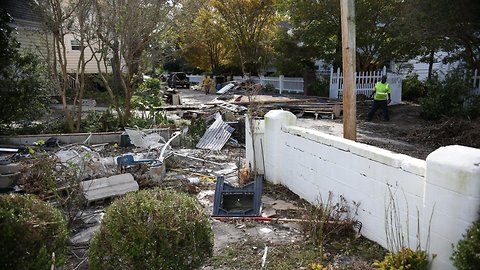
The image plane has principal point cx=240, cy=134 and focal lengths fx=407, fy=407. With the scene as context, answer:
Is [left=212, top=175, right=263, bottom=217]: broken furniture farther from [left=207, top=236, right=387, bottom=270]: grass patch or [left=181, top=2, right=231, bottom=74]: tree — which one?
[left=181, top=2, right=231, bottom=74]: tree

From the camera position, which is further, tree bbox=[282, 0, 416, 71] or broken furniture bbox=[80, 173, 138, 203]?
tree bbox=[282, 0, 416, 71]

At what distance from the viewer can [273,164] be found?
7.51 meters

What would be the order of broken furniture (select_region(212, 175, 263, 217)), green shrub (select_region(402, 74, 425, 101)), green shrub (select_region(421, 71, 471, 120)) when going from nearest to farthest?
broken furniture (select_region(212, 175, 263, 217)) < green shrub (select_region(421, 71, 471, 120)) < green shrub (select_region(402, 74, 425, 101))

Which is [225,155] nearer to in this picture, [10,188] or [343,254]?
[10,188]

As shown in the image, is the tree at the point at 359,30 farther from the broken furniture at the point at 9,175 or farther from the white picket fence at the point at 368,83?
the broken furniture at the point at 9,175

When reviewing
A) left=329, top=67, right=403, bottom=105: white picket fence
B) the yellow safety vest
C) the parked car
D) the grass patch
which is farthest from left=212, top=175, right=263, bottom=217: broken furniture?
the parked car

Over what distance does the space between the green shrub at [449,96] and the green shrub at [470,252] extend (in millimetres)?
11825

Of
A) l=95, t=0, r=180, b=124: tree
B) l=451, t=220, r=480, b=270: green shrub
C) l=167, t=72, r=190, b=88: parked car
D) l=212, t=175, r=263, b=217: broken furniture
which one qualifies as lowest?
l=212, t=175, r=263, b=217: broken furniture

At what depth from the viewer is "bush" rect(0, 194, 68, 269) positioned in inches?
122

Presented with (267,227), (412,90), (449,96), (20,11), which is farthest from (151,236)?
(412,90)

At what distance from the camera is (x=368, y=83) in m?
20.5

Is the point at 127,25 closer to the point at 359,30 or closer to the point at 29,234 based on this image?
the point at 29,234

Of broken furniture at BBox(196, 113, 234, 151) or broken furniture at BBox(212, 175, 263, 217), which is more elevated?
broken furniture at BBox(196, 113, 234, 151)

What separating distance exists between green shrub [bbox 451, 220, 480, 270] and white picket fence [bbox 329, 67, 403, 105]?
17575 mm
